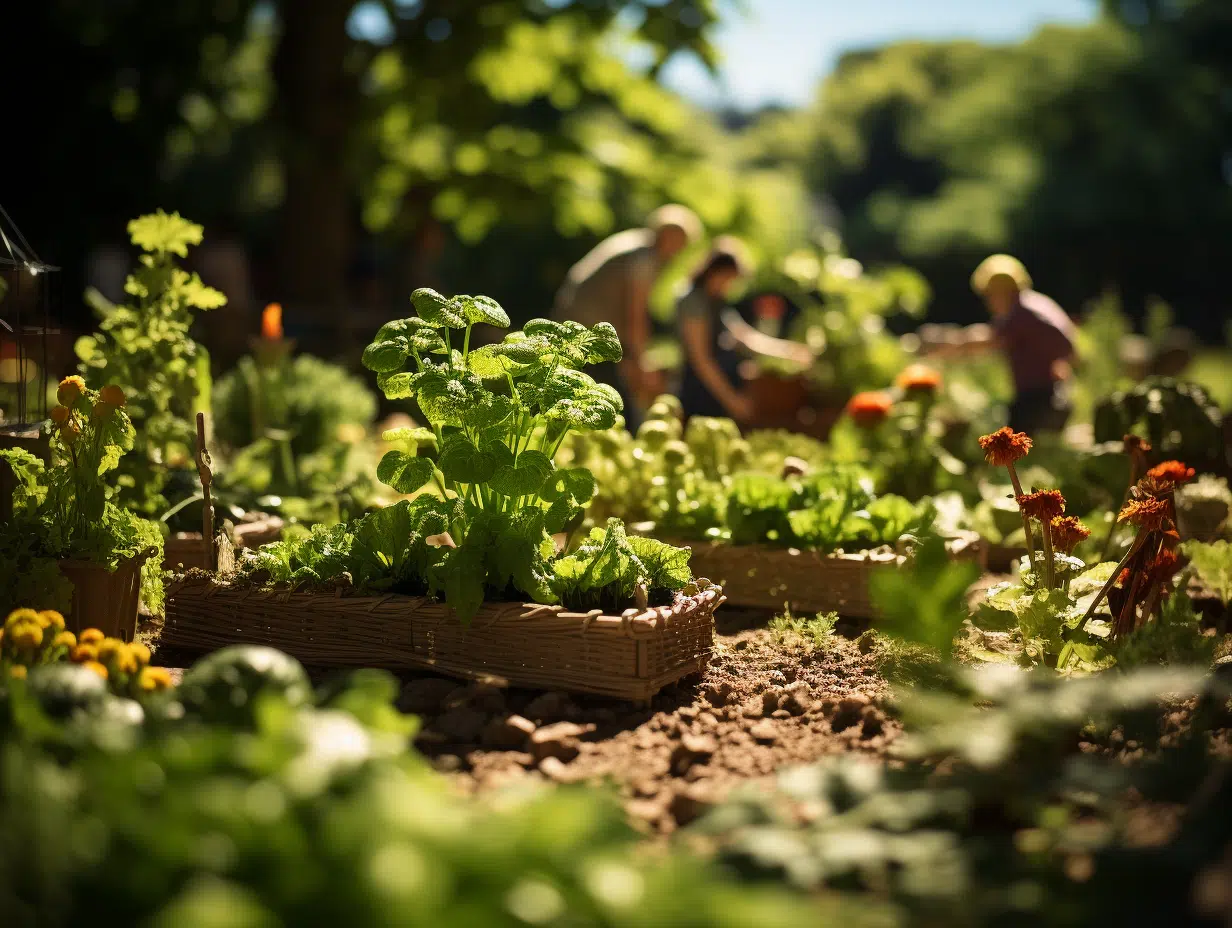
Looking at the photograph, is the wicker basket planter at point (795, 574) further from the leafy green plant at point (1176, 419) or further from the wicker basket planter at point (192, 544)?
the wicker basket planter at point (192, 544)

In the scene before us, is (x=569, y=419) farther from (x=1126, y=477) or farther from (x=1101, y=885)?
(x=1126, y=477)

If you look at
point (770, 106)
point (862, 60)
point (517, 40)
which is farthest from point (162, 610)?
point (770, 106)

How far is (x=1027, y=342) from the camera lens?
7102 mm

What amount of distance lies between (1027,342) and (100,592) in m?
5.38

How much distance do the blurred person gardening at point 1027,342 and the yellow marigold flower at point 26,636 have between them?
567 centimetres

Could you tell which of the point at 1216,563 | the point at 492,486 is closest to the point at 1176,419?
the point at 1216,563

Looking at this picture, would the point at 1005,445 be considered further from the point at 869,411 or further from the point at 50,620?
the point at 50,620

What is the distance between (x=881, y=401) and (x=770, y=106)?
4717cm

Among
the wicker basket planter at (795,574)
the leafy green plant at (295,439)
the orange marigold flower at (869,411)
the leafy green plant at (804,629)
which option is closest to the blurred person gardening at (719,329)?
the orange marigold flower at (869,411)

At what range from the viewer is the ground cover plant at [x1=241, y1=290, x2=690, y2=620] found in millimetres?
3412

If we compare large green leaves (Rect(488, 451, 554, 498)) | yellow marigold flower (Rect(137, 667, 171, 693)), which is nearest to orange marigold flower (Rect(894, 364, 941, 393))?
large green leaves (Rect(488, 451, 554, 498))

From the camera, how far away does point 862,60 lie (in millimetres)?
43188

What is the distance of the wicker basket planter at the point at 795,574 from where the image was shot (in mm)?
4418

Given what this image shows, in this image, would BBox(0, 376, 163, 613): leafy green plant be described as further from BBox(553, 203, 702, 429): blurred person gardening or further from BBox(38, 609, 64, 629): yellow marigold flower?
BBox(553, 203, 702, 429): blurred person gardening
